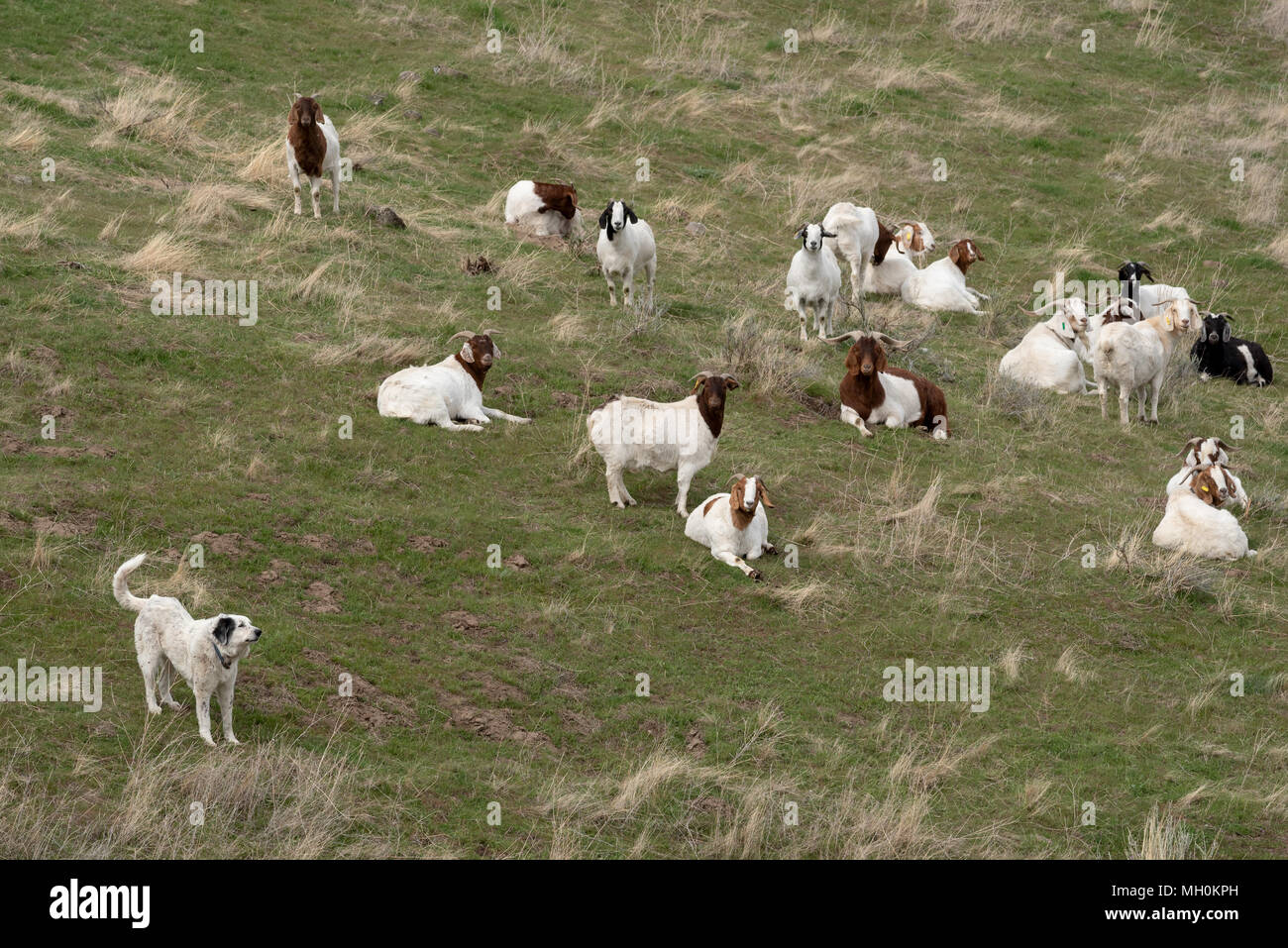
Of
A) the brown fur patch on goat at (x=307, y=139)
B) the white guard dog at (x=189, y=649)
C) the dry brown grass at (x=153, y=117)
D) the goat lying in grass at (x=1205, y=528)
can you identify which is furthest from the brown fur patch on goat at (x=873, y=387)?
the dry brown grass at (x=153, y=117)

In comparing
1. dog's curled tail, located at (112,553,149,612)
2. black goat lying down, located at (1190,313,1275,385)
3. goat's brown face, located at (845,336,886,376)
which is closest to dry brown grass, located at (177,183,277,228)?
goat's brown face, located at (845,336,886,376)

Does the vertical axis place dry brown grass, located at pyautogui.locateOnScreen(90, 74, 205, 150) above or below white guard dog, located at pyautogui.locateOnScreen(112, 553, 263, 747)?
above

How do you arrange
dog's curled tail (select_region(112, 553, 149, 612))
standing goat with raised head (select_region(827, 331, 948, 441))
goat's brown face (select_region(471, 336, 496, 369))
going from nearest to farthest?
dog's curled tail (select_region(112, 553, 149, 612)) < goat's brown face (select_region(471, 336, 496, 369)) < standing goat with raised head (select_region(827, 331, 948, 441))

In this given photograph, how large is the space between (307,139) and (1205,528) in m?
11.7

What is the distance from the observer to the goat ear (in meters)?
9.05

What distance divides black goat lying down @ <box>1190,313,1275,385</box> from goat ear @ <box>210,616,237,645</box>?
14.7 meters

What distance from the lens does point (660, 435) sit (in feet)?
44.7

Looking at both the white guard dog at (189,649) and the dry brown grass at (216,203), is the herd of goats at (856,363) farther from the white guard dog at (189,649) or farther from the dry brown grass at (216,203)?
the white guard dog at (189,649)

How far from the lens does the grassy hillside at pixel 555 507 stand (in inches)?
373

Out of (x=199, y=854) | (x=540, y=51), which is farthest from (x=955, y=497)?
(x=540, y=51)

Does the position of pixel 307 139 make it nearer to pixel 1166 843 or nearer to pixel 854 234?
pixel 854 234

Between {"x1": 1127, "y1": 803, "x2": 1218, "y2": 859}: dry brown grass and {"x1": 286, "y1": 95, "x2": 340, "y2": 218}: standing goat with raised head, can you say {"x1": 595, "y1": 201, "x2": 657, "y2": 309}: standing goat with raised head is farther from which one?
{"x1": 1127, "y1": 803, "x2": 1218, "y2": 859}: dry brown grass

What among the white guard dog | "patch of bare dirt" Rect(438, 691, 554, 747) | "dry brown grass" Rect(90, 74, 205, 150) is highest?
"dry brown grass" Rect(90, 74, 205, 150)

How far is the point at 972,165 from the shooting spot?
26.5 meters
